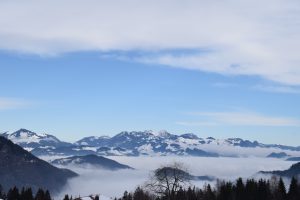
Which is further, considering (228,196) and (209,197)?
(209,197)

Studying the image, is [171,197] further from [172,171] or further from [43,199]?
[43,199]

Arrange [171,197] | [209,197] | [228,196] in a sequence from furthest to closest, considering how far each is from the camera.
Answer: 1. [209,197]
2. [228,196]
3. [171,197]

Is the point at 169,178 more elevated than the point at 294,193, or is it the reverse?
the point at 169,178

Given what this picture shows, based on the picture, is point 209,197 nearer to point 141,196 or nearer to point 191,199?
point 191,199

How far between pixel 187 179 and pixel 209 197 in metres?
61.6

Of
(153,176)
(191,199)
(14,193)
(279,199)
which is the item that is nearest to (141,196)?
(191,199)

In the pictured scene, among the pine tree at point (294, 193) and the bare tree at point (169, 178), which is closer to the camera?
the bare tree at point (169, 178)

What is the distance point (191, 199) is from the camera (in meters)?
156

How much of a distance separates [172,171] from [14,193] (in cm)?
7598

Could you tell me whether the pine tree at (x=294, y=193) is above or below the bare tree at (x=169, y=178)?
below

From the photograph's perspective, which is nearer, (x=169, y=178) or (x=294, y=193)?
(x=169, y=178)

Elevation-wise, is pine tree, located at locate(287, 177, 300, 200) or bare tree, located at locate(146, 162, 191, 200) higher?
bare tree, located at locate(146, 162, 191, 200)

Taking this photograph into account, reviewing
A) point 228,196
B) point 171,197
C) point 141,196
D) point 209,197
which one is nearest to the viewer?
point 171,197

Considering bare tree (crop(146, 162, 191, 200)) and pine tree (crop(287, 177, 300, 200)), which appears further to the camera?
pine tree (crop(287, 177, 300, 200))
